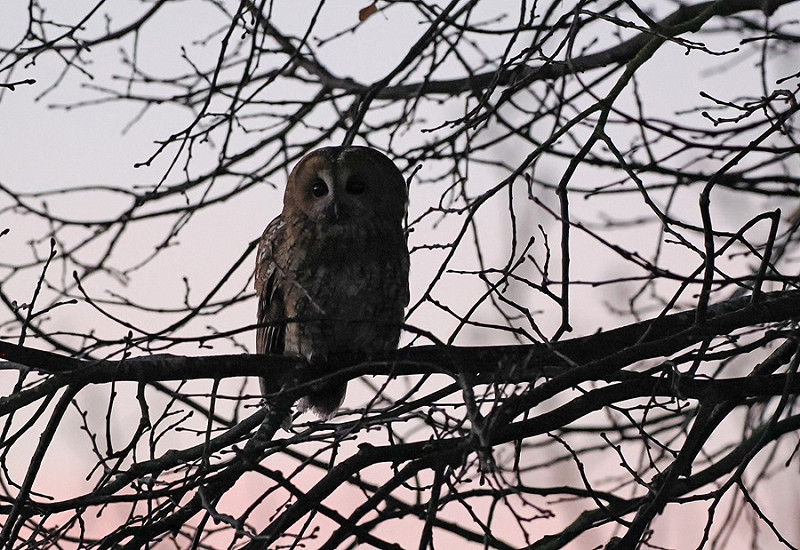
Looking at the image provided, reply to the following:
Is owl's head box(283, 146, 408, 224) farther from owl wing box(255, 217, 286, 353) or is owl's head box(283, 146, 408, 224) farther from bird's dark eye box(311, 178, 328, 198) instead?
owl wing box(255, 217, 286, 353)

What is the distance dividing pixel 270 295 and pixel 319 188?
52cm

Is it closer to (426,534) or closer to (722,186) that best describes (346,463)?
(426,534)

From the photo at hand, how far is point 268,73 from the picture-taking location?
5.15 metres

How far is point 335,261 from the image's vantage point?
181 inches

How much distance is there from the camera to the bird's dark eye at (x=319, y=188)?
4846 millimetres

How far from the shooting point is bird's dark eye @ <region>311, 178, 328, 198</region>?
4.85 m

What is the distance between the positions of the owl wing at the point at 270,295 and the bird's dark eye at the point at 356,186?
0.34 meters

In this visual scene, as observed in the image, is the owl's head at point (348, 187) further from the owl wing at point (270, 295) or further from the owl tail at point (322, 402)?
the owl tail at point (322, 402)

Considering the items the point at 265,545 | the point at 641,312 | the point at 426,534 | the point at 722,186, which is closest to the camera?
the point at 426,534

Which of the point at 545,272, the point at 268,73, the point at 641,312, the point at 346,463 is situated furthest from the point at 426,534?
the point at 268,73

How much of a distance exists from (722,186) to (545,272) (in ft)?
4.73

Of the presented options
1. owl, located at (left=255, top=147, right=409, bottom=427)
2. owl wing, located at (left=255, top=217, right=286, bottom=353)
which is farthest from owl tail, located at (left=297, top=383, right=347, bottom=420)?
owl wing, located at (left=255, top=217, right=286, bottom=353)

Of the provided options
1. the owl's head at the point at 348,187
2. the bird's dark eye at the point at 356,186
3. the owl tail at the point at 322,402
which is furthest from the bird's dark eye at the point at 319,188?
the owl tail at the point at 322,402

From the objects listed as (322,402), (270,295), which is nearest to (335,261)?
(270,295)
